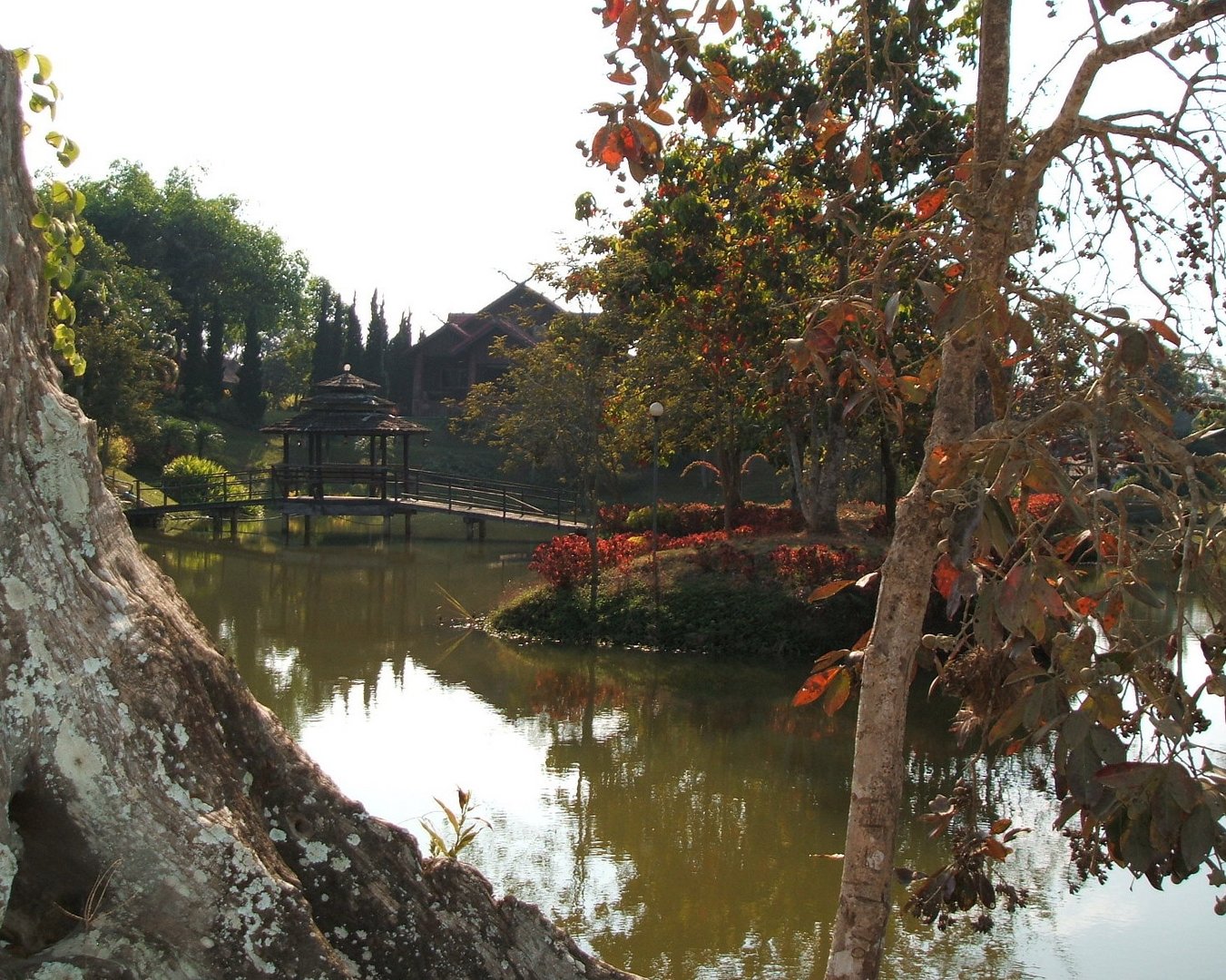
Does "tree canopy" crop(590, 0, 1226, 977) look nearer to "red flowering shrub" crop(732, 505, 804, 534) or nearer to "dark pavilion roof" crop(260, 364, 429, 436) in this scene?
"red flowering shrub" crop(732, 505, 804, 534)

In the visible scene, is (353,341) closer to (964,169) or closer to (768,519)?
(768,519)

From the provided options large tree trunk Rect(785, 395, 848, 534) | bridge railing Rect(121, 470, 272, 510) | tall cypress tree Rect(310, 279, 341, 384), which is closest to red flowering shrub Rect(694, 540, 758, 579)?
large tree trunk Rect(785, 395, 848, 534)

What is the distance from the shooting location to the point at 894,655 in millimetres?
3236

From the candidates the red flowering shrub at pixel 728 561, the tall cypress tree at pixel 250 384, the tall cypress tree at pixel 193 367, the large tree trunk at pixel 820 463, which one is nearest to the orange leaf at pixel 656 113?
the red flowering shrub at pixel 728 561

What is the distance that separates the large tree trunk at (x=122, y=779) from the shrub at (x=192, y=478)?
103ft

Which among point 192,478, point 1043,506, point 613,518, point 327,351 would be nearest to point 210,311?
point 327,351

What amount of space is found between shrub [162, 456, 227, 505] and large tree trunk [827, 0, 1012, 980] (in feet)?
104

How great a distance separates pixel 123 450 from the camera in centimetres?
3488

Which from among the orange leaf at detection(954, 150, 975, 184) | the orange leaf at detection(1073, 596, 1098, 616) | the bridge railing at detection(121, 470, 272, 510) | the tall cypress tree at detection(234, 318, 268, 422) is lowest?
the bridge railing at detection(121, 470, 272, 510)

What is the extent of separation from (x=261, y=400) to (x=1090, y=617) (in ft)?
162

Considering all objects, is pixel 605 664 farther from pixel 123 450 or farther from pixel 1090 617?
pixel 123 450

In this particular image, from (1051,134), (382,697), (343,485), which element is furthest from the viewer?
(343,485)

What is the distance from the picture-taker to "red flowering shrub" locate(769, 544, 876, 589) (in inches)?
645

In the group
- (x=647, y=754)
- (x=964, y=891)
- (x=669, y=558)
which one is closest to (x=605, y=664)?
(x=669, y=558)
